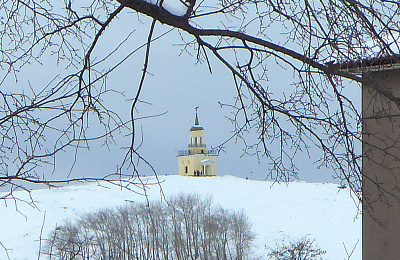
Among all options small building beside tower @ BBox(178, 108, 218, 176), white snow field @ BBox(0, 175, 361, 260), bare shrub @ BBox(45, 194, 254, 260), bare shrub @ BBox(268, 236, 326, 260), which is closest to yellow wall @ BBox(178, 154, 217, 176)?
small building beside tower @ BBox(178, 108, 218, 176)

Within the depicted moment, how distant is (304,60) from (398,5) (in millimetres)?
455

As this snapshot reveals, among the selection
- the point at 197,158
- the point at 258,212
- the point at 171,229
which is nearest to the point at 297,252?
the point at 171,229

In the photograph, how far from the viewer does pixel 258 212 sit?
3216cm

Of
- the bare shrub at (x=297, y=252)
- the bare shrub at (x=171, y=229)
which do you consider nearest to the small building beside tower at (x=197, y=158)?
the bare shrub at (x=171, y=229)

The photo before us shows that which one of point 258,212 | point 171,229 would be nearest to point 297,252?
point 171,229

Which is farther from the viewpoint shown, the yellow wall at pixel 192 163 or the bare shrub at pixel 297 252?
the yellow wall at pixel 192 163

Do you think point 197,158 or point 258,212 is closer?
point 258,212

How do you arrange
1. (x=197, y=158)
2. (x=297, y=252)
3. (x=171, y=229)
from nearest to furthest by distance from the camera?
(x=297, y=252)
(x=171, y=229)
(x=197, y=158)

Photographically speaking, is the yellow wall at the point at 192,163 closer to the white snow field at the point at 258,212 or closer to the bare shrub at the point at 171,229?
the white snow field at the point at 258,212

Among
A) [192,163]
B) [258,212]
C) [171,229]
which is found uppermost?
[192,163]

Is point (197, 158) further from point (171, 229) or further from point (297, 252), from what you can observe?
point (297, 252)

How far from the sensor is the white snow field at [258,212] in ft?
86.9

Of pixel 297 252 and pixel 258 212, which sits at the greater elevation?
pixel 258 212

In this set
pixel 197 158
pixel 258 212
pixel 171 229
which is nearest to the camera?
pixel 171 229
